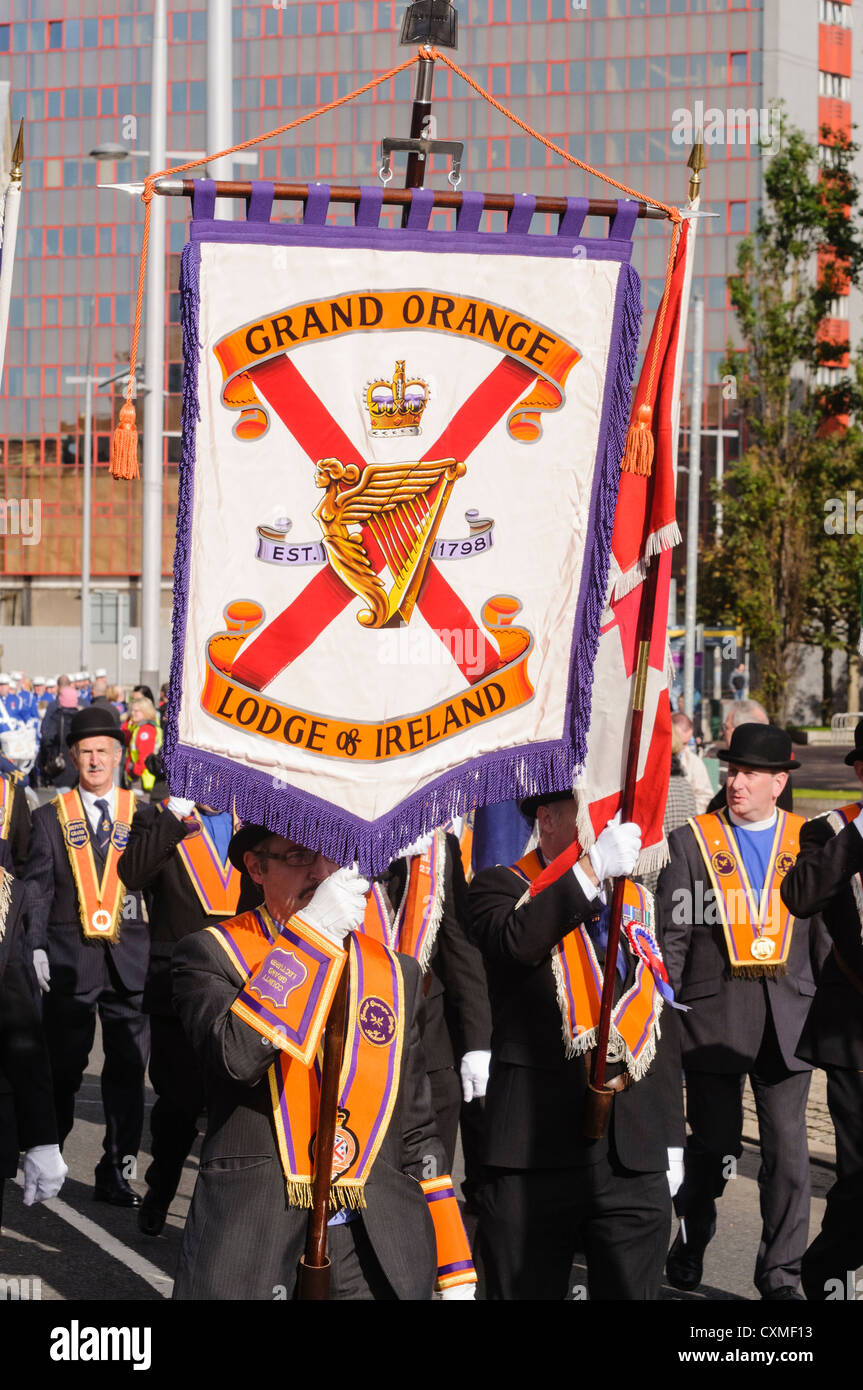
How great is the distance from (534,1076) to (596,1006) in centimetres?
25

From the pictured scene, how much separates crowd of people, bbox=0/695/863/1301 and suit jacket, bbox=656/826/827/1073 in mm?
11

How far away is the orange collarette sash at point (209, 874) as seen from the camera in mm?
7836

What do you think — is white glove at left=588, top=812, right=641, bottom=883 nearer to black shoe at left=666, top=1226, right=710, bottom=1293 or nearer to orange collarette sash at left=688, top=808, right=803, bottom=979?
orange collarette sash at left=688, top=808, right=803, bottom=979

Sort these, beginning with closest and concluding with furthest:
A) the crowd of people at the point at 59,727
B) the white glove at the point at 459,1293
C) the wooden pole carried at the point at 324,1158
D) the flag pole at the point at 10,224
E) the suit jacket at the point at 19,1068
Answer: the wooden pole carried at the point at 324,1158 < the white glove at the point at 459,1293 < the suit jacket at the point at 19,1068 < the flag pole at the point at 10,224 < the crowd of people at the point at 59,727

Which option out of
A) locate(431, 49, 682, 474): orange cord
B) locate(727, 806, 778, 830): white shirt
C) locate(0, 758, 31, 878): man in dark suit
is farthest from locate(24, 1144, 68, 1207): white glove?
locate(727, 806, 778, 830): white shirt

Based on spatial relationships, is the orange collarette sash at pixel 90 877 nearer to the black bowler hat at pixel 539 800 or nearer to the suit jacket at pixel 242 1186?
the black bowler hat at pixel 539 800

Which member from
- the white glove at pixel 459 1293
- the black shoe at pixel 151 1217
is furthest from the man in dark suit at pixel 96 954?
the white glove at pixel 459 1293

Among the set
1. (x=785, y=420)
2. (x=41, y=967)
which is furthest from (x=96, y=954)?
(x=785, y=420)

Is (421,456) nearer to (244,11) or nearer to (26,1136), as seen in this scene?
(26,1136)

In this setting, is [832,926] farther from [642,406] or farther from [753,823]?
[642,406]

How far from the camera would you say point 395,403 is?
4.35m

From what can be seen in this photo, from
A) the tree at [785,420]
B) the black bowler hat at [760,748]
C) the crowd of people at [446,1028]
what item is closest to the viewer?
the crowd of people at [446,1028]

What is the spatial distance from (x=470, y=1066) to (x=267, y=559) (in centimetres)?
323

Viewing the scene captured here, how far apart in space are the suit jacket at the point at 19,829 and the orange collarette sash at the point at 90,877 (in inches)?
17.5
